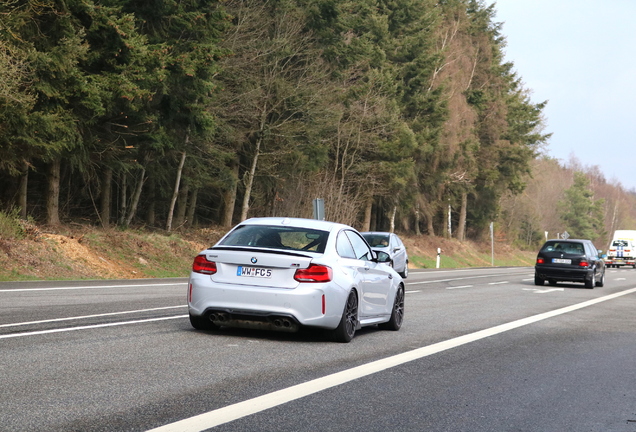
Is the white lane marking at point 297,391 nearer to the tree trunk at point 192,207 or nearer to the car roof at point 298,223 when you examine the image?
the car roof at point 298,223

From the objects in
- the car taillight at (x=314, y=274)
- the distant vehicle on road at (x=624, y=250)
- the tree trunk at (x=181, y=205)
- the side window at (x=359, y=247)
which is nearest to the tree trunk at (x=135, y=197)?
the tree trunk at (x=181, y=205)

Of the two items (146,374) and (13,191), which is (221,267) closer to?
(146,374)

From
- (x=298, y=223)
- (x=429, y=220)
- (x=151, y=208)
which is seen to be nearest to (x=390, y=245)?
(x=151, y=208)

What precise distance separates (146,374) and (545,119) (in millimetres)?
69161

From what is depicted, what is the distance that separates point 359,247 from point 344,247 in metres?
0.68

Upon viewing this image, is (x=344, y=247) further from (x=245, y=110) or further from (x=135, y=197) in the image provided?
(x=245, y=110)

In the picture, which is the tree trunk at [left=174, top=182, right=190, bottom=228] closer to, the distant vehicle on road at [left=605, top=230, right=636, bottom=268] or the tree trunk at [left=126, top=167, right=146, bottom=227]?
the tree trunk at [left=126, top=167, right=146, bottom=227]

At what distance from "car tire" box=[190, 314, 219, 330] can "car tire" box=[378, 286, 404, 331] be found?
2631 mm

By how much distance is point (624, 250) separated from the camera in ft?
202

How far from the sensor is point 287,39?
112ft

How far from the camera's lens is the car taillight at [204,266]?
996cm

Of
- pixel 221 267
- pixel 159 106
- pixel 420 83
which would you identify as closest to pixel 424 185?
pixel 420 83

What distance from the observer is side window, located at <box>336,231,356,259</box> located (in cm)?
1052

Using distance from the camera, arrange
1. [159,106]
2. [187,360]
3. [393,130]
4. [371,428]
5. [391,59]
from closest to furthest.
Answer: [371,428]
[187,360]
[159,106]
[393,130]
[391,59]
